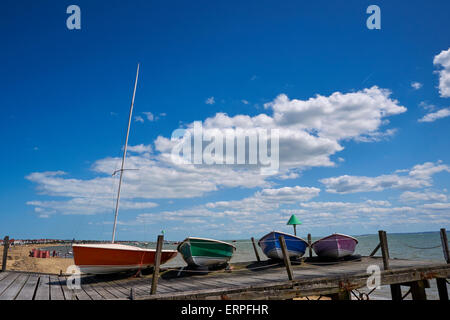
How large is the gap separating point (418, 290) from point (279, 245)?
603 cm

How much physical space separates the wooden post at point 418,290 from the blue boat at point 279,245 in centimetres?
503

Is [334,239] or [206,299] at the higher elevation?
[334,239]

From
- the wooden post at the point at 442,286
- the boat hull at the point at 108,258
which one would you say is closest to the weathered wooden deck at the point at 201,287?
the boat hull at the point at 108,258

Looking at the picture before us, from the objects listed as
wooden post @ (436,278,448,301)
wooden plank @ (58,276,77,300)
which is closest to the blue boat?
wooden post @ (436,278,448,301)

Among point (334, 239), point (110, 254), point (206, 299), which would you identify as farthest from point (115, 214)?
point (334, 239)

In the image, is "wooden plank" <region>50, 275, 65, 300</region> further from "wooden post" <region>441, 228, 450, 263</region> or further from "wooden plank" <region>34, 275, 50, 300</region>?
"wooden post" <region>441, 228, 450, 263</region>

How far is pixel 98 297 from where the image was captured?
7977 millimetres

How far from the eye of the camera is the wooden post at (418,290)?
37.2ft

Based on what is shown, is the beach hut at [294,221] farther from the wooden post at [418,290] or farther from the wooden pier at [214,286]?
the wooden post at [418,290]

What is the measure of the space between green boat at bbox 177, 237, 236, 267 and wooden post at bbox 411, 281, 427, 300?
25.5 feet

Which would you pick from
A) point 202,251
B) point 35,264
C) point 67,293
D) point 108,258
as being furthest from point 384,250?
point 35,264

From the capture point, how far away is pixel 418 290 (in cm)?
1139
